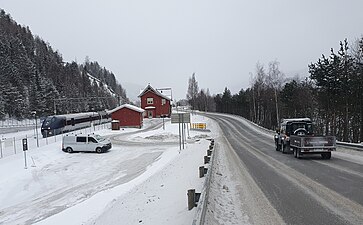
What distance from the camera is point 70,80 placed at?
14938cm

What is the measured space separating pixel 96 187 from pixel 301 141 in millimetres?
12450

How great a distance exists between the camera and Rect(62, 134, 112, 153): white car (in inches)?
1483

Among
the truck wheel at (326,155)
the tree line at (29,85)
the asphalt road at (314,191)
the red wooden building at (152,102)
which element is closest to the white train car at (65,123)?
the tree line at (29,85)

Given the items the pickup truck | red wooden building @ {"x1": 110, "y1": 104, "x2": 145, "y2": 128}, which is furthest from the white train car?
the pickup truck

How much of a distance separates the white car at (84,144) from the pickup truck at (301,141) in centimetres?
1856

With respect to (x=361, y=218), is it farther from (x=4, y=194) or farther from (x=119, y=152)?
(x=119, y=152)

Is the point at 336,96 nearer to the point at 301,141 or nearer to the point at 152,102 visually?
the point at 301,141

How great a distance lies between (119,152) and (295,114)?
40.3 m

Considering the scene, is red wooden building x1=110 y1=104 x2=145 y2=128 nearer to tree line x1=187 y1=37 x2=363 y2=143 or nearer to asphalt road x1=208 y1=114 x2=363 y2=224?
tree line x1=187 y1=37 x2=363 y2=143

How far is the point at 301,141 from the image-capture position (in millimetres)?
21547

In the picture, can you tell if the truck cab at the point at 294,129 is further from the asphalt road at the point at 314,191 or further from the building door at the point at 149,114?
the building door at the point at 149,114

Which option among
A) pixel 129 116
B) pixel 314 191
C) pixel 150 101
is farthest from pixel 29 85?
pixel 314 191

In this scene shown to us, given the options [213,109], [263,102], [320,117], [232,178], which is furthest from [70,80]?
[232,178]

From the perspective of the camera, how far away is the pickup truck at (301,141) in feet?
69.2
